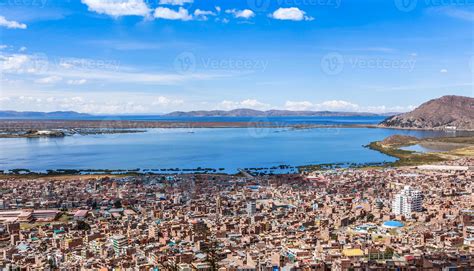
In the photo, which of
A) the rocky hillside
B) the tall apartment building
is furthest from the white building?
the rocky hillside

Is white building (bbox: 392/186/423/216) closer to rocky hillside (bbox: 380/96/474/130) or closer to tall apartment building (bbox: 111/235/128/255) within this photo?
tall apartment building (bbox: 111/235/128/255)

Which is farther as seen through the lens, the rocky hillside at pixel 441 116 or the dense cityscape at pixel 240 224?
the rocky hillside at pixel 441 116

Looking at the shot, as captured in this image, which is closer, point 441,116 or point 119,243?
point 119,243

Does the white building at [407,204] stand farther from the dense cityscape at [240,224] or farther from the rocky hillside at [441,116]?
the rocky hillside at [441,116]

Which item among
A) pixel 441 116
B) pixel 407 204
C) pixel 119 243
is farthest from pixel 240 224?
pixel 441 116

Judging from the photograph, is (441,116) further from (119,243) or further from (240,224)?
(119,243)

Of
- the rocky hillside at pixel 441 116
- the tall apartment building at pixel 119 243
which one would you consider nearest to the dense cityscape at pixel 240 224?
the tall apartment building at pixel 119 243

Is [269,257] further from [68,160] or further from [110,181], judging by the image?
[68,160]
